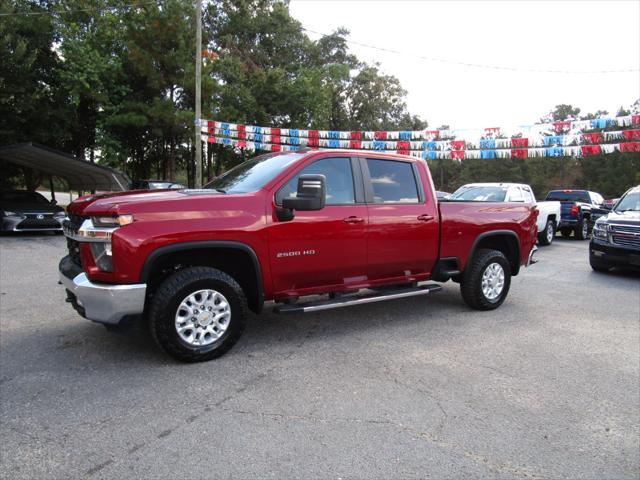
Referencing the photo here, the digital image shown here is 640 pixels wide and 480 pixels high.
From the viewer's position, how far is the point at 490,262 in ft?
20.1

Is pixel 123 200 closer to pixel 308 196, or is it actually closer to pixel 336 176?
pixel 308 196

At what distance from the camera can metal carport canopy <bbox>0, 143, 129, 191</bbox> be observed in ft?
51.1

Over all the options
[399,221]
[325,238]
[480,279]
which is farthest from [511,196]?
[325,238]

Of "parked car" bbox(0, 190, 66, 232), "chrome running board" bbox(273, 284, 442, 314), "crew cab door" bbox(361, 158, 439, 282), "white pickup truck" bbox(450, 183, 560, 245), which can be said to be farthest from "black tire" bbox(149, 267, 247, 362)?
"parked car" bbox(0, 190, 66, 232)

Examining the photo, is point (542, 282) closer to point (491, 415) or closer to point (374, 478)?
point (491, 415)

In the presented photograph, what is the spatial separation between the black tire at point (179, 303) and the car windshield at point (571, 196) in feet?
55.2

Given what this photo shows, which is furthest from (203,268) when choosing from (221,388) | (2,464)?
(2,464)

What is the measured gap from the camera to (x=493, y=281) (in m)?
6.23

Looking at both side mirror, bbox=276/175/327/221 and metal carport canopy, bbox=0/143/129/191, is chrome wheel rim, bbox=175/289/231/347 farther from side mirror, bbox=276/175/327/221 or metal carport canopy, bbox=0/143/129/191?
metal carport canopy, bbox=0/143/129/191

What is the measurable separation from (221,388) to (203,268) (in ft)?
3.46

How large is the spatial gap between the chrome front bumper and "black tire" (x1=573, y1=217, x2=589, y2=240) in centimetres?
1630

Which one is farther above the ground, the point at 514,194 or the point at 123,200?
the point at 514,194

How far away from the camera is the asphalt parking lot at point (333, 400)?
8.97 feet

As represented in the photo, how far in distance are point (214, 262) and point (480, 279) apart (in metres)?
3.42
